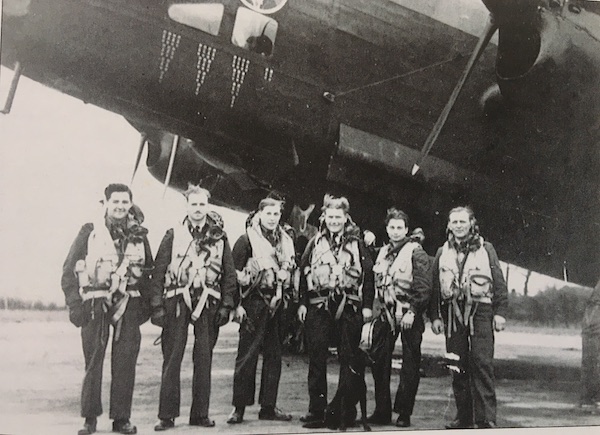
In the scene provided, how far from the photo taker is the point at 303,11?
4.36m

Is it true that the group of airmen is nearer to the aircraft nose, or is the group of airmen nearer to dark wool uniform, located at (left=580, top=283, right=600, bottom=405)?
dark wool uniform, located at (left=580, top=283, right=600, bottom=405)

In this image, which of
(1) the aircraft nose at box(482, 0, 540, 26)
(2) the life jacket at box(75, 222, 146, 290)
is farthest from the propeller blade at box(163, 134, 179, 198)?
(1) the aircraft nose at box(482, 0, 540, 26)

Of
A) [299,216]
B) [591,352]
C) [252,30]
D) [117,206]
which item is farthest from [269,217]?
[591,352]

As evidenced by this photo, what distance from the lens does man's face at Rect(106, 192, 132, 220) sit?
3.99 m

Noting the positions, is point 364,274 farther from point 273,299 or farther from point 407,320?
point 273,299

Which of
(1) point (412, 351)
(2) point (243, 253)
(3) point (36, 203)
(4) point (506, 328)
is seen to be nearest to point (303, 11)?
(2) point (243, 253)

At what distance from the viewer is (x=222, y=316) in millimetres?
4004

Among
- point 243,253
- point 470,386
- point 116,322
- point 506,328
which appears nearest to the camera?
point 116,322

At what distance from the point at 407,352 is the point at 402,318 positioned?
0.24 meters

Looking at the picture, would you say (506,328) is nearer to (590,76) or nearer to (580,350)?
(580,350)

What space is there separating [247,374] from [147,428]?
0.67 metres

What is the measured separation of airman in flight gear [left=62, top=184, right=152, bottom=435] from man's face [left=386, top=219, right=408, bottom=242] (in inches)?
65.8

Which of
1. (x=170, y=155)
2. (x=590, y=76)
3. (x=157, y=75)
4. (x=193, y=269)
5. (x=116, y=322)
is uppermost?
(x=590, y=76)

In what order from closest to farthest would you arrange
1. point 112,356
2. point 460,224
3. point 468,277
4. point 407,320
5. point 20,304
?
point 20,304 < point 112,356 < point 407,320 < point 468,277 < point 460,224
